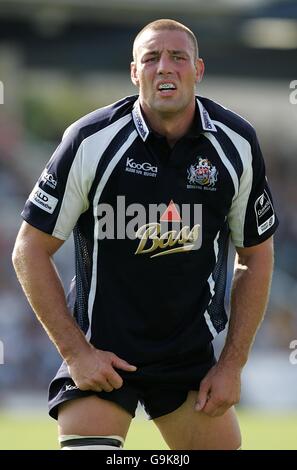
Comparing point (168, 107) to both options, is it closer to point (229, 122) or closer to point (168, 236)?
point (229, 122)

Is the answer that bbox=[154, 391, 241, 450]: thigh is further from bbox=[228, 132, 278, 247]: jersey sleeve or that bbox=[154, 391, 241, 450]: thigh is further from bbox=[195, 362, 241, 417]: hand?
bbox=[228, 132, 278, 247]: jersey sleeve

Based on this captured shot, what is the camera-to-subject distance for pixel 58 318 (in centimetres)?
529

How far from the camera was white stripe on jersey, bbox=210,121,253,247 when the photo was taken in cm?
548

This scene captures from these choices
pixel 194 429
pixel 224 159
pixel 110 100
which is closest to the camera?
pixel 224 159

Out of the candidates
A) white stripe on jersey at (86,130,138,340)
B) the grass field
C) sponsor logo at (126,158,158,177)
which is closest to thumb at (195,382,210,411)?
white stripe on jersey at (86,130,138,340)

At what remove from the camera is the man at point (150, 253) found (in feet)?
17.4

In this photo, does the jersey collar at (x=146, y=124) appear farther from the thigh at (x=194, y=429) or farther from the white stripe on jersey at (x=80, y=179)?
the thigh at (x=194, y=429)

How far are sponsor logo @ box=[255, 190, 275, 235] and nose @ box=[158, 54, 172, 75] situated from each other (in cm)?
83

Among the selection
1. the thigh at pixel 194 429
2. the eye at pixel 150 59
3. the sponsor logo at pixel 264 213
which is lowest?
the thigh at pixel 194 429

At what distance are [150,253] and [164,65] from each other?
92cm

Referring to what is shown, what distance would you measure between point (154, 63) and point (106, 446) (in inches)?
73.6

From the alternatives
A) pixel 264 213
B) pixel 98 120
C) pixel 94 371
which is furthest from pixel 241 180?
pixel 94 371

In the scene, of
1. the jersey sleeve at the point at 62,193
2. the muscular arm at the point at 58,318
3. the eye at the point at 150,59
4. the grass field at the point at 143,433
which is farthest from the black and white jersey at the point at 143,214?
the grass field at the point at 143,433

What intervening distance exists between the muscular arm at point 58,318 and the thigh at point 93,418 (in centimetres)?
8
